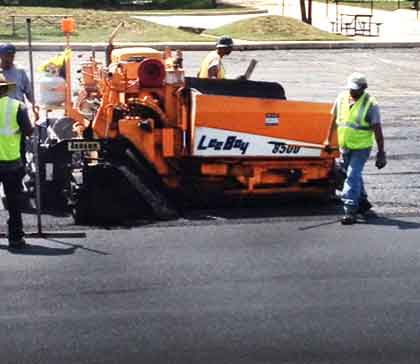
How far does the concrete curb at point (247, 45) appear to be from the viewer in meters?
30.4

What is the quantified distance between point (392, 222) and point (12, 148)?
4123 millimetres

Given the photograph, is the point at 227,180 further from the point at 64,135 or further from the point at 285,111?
the point at 64,135

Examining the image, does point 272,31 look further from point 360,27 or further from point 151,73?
point 151,73

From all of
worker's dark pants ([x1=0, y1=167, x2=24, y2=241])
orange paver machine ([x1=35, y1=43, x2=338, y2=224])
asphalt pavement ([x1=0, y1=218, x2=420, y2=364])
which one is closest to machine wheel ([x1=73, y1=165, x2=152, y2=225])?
orange paver machine ([x1=35, y1=43, x2=338, y2=224])

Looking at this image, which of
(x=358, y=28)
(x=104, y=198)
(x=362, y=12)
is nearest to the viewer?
(x=104, y=198)

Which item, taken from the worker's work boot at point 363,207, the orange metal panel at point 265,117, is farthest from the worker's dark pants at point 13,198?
the worker's work boot at point 363,207

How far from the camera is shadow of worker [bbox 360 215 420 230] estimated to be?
11953 mm

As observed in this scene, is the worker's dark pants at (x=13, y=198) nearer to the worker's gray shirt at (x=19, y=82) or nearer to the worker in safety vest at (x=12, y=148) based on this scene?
the worker in safety vest at (x=12, y=148)

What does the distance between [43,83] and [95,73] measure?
66cm

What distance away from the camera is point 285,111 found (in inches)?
495

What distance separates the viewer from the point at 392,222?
39.9 ft

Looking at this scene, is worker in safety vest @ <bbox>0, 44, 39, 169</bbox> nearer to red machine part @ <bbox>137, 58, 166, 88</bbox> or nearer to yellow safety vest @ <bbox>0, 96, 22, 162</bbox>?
red machine part @ <bbox>137, 58, 166, 88</bbox>

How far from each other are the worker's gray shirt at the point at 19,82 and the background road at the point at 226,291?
162cm

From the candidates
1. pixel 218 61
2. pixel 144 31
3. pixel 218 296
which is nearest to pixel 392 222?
pixel 218 61
